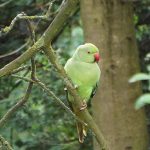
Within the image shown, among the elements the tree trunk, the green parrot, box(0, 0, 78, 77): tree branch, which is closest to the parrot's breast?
the green parrot

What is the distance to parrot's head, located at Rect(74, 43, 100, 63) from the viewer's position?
8.95 ft

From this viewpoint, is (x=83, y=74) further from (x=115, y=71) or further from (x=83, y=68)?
(x=115, y=71)

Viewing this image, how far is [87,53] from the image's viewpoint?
2.75m

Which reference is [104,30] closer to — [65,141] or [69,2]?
[65,141]

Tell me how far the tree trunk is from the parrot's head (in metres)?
1.84

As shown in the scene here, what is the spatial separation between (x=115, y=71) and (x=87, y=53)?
6.41 ft

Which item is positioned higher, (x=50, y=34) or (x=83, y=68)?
(x=50, y=34)

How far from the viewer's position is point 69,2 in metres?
1.93

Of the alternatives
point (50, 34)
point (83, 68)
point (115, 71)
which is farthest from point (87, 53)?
point (115, 71)

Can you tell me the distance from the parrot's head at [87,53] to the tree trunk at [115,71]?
1.84 meters

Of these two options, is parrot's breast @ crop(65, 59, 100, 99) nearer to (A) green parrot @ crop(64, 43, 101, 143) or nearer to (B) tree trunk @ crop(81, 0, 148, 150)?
(A) green parrot @ crop(64, 43, 101, 143)

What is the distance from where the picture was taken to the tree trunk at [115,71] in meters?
4.66

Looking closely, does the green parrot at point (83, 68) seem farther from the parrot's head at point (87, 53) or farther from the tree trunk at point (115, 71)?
the tree trunk at point (115, 71)

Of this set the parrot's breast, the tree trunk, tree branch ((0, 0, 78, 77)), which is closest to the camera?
tree branch ((0, 0, 78, 77))
